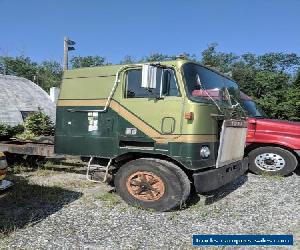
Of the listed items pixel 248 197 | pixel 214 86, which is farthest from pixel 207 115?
pixel 248 197

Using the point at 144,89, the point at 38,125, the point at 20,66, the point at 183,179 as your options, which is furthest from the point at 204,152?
the point at 20,66

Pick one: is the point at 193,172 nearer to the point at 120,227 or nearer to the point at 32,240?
the point at 120,227

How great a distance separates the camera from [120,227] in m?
6.10

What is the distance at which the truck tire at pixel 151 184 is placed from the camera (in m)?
6.86

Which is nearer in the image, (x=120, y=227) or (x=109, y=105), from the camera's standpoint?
(x=120, y=227)

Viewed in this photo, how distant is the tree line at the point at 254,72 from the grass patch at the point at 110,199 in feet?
9.28

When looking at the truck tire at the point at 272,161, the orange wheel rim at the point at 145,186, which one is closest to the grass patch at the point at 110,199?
the orange wheel rim at the point at 145,186

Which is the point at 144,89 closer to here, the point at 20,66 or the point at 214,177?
the point at 214,177

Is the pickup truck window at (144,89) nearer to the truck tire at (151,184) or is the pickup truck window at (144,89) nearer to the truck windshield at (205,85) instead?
the truck windshield at (205,85)

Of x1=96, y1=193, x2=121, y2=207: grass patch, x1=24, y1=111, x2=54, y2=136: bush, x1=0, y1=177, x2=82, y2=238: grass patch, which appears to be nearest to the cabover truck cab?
x1=96, y1=193, x2=121, y2=207: grass patch

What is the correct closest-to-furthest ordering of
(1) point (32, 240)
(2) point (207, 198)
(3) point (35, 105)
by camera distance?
1. (1) point (32, 240)
2. (2) point (207, 198)
3. (3) point (35, 105)

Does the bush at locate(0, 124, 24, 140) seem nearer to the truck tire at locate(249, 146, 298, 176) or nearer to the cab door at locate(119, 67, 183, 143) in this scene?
the cab door at locate(119, 67, 183, 143)

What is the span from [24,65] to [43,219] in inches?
2716

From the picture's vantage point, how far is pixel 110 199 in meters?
7.52
